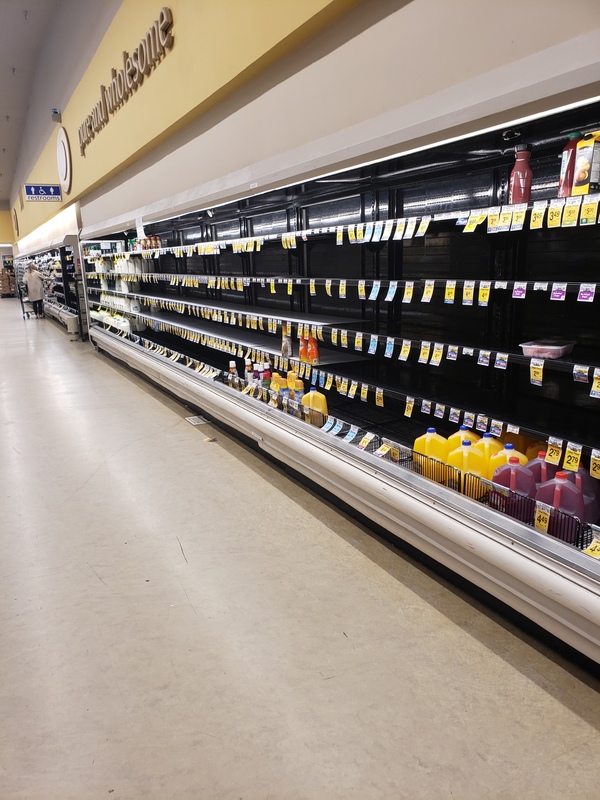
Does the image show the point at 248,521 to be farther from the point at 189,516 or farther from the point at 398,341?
the point at 398,341

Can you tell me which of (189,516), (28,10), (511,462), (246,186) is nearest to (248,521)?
(189,516)

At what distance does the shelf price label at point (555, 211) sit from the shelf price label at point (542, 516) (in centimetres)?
102

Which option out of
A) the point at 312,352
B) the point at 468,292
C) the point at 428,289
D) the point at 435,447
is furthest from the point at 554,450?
the point at 312,352

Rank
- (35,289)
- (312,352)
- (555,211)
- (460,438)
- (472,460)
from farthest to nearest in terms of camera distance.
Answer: (35,289), (312,352), (460,438), (472,460), (555,211)

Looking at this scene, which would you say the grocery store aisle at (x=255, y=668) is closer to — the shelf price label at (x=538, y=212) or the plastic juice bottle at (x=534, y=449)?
the plastic juice bottle at (x=534, y=449)

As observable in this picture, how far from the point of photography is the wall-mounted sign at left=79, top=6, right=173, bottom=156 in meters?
4.63

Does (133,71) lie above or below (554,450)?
above

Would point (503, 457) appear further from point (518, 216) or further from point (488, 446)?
point (518, 216)

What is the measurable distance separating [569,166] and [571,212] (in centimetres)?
24

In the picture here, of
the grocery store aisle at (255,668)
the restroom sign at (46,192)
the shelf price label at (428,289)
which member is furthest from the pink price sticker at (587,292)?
the restroom sign at (46,192)

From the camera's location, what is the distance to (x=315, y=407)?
3.57m

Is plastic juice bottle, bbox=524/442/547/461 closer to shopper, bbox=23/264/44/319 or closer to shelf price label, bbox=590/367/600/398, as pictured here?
shelf price label, bbox=590/367/600/398

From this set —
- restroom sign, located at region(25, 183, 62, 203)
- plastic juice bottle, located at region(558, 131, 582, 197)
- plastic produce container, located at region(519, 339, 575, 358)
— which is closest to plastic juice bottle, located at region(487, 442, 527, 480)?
plastic produce container, located at region(519, 339, 575, 358)

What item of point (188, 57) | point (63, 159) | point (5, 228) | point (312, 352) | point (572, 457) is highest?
point (5, 228)
